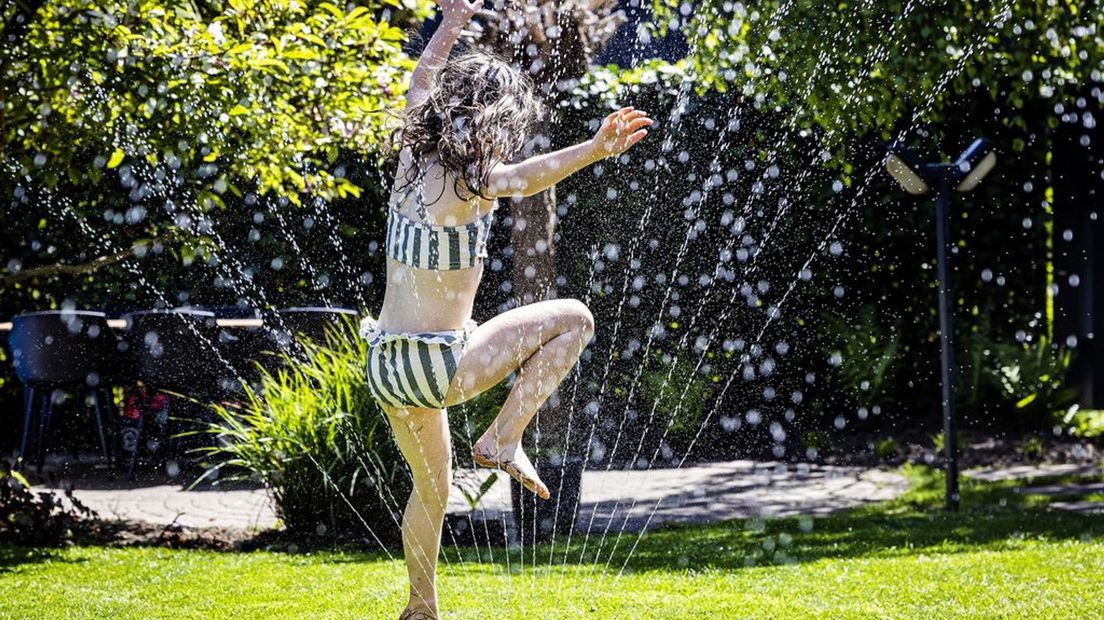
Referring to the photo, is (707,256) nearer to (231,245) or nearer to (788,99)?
(788,99)

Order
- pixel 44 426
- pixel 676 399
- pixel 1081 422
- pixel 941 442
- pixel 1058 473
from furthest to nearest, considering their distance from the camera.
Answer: pixel 676 399, pixel 1081 422, pixel 941 442, pixel 44 426, pixel 1058 473

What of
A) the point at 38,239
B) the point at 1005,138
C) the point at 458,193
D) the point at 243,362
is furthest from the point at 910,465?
the point at 38,239

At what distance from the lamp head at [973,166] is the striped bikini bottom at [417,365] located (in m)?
4.33

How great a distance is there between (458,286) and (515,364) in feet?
0.94

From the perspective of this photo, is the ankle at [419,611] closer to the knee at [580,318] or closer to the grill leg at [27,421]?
the knee at [580,318]

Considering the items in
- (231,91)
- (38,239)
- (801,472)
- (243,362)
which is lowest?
(801,472)

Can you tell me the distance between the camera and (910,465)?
328 inches

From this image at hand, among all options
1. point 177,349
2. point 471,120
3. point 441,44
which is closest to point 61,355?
point 177,349

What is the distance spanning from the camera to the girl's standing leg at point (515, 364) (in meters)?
3.55

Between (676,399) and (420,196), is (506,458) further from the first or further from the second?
(676,399)

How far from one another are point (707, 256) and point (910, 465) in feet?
7.43

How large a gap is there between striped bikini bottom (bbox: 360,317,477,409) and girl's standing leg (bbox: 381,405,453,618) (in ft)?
0.45

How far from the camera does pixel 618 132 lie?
3275mm

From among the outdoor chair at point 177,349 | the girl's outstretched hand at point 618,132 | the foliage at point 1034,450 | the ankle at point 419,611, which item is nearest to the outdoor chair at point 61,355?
the outdoor chair at point 177,349
